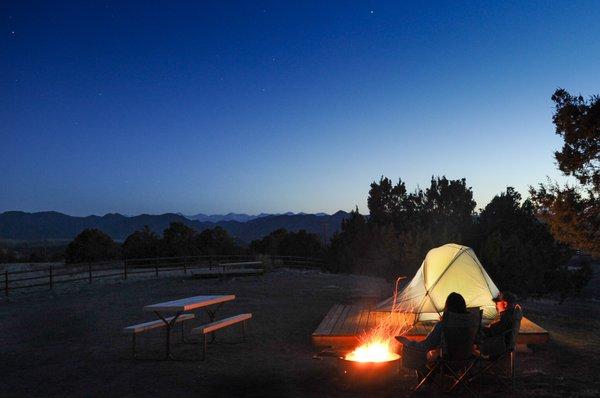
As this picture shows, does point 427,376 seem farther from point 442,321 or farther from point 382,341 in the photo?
point 382,341

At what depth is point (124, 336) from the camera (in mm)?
10359

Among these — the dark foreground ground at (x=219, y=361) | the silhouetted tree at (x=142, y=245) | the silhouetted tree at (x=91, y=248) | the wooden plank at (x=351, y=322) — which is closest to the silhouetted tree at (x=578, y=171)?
the dark foreground ground at (x=219, y=361)

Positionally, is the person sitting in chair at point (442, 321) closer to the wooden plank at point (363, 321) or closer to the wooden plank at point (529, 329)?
the wooden plank at point (363, 321)

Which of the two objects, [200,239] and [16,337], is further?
[200,239]

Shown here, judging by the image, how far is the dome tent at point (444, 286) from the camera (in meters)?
9.59

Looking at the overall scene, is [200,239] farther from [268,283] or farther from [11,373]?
[11,373]

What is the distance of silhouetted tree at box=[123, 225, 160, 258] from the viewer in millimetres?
50125

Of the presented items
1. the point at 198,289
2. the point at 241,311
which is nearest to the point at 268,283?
the point at 198,289

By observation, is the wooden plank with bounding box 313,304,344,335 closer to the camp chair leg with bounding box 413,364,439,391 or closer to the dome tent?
the dome tent

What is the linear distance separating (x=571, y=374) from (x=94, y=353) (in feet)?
23.1

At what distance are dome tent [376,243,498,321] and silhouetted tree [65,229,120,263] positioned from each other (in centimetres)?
4594

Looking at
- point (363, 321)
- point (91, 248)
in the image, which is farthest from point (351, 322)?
point (91, 248)

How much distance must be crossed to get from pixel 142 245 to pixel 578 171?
43512 millimetres

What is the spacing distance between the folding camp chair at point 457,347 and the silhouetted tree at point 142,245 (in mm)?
44912
